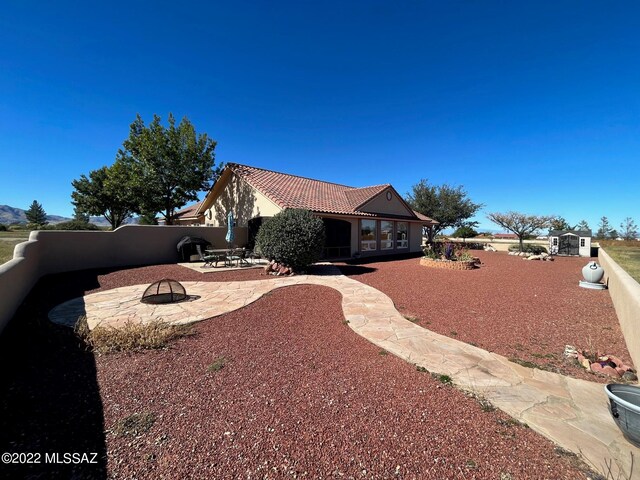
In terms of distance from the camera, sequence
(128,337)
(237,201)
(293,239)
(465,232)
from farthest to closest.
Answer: (465,232) < (237,201) < (293,239) < (128,337)

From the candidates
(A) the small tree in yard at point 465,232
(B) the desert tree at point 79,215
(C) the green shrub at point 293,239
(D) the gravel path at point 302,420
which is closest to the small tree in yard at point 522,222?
(A) the small tree in yard at point 465,232

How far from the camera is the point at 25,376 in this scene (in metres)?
3.67

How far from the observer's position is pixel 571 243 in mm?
23750

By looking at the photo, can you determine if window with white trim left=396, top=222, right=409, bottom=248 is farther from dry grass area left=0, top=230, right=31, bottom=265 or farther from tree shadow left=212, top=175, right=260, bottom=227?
dry grass area left=0, top=230, right=31, bottom=265

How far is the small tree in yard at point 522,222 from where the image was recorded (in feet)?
86.3

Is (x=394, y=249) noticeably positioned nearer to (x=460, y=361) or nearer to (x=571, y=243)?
(x=571, y=243)

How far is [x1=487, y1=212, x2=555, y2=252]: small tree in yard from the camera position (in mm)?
26312

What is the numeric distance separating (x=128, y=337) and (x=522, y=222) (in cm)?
3268

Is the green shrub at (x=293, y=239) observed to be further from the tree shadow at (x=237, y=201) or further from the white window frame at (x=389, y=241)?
the white window frame at (x=389, y=241)

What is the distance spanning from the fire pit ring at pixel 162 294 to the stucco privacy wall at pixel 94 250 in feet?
8.47

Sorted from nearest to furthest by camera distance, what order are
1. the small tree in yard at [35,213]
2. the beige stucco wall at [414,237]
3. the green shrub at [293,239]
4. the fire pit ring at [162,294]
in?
1. the fire pit ring at [162,294]
2. the green shrub at [293,239]
3. the beige stucco wall at [414,237]
4. the small tree in yard at [35,213]

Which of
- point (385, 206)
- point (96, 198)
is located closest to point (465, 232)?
point (385, 206)

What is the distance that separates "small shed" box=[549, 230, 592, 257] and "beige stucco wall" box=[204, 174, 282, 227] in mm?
25908

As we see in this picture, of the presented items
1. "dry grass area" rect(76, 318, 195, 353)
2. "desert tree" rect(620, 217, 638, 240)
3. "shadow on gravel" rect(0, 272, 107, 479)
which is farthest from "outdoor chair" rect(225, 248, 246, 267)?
"desert tree" rect(620, 217, 638, 240)
